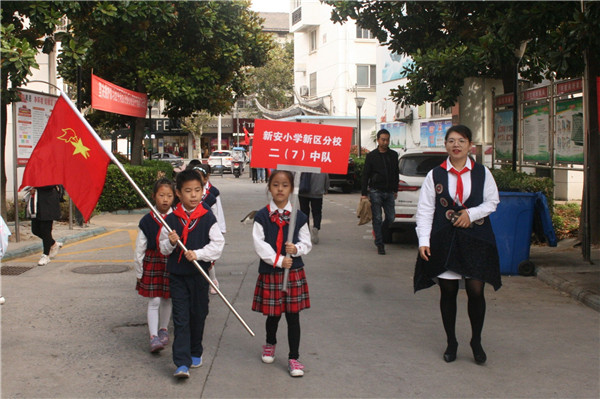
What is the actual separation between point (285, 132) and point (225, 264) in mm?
5330

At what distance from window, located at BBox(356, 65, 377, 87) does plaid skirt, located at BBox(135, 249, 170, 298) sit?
38793 millimetres

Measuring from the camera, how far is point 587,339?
20.7 ft

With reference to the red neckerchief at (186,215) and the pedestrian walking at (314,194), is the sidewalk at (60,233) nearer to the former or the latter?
the pedestrian walking at (314,194)

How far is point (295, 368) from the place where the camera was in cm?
518

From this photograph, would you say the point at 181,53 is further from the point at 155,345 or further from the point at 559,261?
the point at 155,345

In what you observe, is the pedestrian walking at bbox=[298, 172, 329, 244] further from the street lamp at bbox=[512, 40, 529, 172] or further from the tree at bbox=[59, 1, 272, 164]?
the tree at bbox=[59, 1, 272, 164]

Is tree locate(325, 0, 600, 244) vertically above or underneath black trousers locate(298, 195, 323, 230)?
above

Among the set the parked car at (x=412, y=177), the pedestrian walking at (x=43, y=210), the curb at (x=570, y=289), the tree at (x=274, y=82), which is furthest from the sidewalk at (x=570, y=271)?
the tree at (x=274, y=82)

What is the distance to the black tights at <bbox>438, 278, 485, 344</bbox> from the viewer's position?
550 cm

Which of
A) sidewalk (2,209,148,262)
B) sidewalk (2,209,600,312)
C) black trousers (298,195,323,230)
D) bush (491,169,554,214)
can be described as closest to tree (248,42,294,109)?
sidewalk (2,209,148,262)

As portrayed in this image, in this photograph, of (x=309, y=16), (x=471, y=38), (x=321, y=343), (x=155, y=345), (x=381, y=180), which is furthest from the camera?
(x=309, y=16)

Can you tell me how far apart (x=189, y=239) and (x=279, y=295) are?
2.55 feet

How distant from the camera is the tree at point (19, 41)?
10672 millimetres

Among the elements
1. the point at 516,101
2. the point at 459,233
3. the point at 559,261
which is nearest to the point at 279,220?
the point at 459,233
